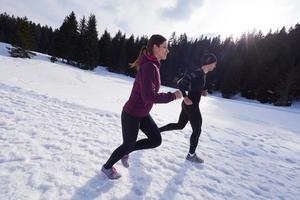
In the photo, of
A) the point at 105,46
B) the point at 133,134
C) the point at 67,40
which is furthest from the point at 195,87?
the point at 105,46

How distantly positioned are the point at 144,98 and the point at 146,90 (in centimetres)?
11

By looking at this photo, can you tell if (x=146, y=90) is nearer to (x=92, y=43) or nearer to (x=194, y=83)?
(x=194, y=83)

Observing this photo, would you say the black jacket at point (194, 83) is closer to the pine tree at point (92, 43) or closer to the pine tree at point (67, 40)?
the pine tree at point (92, 43)

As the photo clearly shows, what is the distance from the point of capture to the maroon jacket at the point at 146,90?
2805mm

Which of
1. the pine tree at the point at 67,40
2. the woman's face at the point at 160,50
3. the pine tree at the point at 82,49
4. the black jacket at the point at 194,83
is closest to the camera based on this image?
the woman's face at the point at 160,50

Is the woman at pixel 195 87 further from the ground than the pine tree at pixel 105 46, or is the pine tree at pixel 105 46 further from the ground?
the pine tree at pixel 105 46

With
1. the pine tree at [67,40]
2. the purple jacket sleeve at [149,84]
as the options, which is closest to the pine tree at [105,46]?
the pine tree at [67,40]

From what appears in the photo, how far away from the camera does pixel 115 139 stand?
5.36 meters

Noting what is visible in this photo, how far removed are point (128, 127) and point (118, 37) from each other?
64.6m

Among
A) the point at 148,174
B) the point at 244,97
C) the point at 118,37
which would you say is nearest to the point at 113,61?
the point at 118,37

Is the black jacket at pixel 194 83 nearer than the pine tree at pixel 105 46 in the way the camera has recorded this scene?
Yes

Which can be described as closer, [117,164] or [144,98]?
[144,98]

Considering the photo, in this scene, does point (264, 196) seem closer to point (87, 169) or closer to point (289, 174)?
point (289, 174)

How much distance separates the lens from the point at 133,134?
318 centimetres
